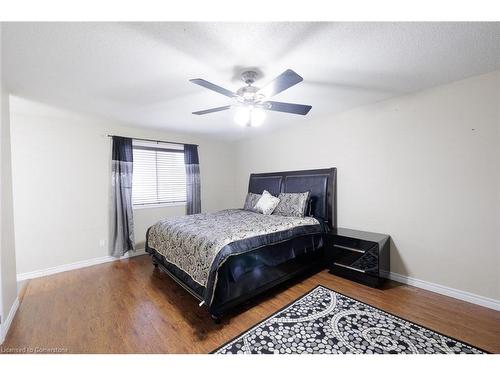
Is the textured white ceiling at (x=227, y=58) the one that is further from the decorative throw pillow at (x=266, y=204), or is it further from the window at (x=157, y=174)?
the decorative throw pillow at (x=266, y=204)

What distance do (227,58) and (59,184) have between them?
10.5ft

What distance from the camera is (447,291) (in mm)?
2221

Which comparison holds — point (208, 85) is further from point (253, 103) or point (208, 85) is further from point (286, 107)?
point (286, 107)

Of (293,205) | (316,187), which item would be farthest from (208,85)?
(316,187)

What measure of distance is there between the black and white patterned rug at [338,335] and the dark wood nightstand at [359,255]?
0.51 meters

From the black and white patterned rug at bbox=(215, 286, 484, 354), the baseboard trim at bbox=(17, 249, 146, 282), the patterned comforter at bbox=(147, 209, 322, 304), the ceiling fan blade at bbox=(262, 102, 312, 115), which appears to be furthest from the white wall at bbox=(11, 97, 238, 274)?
the black and white patterned rug at bbox=(215, 286, 484, 354)

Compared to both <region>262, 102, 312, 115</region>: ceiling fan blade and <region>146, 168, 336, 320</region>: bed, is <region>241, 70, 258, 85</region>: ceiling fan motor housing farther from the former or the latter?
<region>146, 168, 336, 320</region>: bed

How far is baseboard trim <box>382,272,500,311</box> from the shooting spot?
199 centimetres

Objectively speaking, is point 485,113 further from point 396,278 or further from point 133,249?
point 133,249

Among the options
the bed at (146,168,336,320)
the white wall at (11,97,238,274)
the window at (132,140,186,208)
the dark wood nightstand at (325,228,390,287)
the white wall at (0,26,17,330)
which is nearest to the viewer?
the white wall at (0,26,17,330)

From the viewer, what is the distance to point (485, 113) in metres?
1.99

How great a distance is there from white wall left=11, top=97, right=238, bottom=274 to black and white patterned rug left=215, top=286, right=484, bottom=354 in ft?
9.95

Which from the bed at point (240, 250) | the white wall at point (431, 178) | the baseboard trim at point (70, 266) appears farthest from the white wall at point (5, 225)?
the white wall at point (431, 178)
